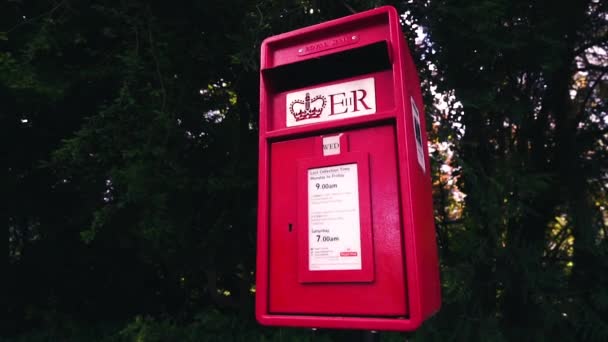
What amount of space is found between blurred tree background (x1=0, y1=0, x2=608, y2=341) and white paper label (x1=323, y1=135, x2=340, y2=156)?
117 centimetres

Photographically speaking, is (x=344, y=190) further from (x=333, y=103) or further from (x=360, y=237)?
(x=333, y=103)

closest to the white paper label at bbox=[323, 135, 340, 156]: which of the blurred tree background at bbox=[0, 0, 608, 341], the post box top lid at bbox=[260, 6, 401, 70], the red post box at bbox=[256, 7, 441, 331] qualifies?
the red post box at bbox=[256, 7, 441, 331]

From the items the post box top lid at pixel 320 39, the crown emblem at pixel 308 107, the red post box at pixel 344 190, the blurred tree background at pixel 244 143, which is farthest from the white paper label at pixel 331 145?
the blurred tree background at pixel 244 143

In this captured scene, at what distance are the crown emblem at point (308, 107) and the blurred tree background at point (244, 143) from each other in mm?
949

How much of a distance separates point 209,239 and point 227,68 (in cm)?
134

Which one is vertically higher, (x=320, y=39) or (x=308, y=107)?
(x=320, y=39)

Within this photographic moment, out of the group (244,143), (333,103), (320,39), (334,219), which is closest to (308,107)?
(333,103)

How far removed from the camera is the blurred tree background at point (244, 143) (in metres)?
2.51

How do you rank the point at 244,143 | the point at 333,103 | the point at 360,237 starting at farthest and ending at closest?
the point at 244,143, the point at 333,103, the point at 360,237

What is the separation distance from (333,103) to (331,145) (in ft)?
0.57

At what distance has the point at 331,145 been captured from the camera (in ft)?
4.73

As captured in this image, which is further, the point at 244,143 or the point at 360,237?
the point at 244,143

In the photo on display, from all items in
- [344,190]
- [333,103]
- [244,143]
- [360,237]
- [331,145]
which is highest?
[244,143]

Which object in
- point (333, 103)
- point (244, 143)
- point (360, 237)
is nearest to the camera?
point (360, 237)
